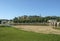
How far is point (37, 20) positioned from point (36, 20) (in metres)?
0.63

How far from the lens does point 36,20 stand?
88.4 m

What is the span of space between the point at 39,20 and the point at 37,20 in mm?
1257

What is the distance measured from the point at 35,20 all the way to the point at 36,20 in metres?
0.86

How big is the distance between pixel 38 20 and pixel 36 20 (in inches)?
55.5

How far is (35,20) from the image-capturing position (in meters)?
89.0

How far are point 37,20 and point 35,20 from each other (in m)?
1.42

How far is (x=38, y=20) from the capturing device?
87.6 m

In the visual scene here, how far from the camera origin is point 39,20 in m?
87.9

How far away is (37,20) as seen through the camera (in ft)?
290

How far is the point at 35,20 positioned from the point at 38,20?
7.41 ft
